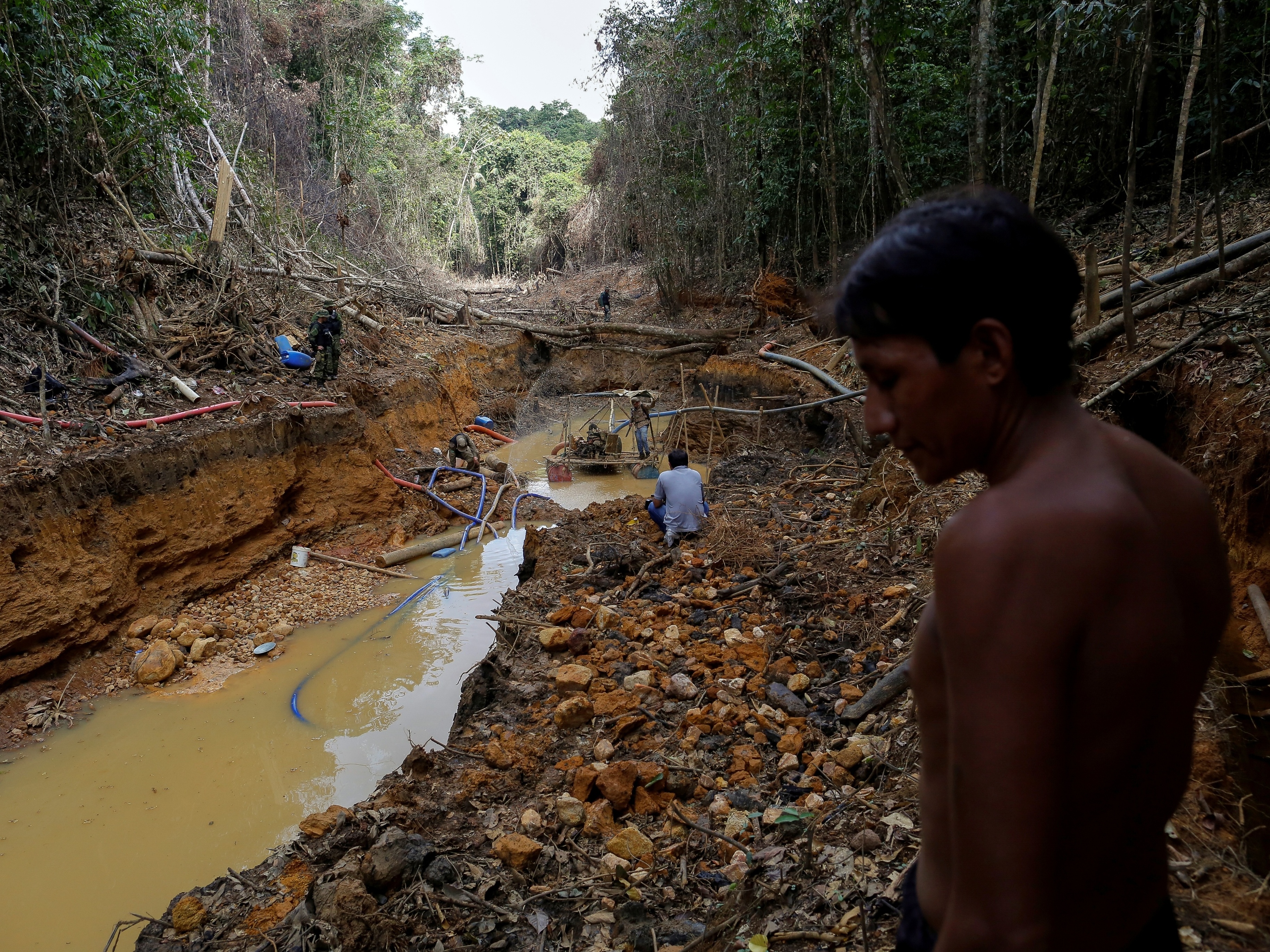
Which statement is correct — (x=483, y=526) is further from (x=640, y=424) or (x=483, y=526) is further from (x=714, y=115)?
(x=714, y=115)

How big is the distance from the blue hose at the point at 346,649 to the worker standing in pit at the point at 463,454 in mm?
2987

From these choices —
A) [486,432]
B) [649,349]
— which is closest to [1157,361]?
[486,432]

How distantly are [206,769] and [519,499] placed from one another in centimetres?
571

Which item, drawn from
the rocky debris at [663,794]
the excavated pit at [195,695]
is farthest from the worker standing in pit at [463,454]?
the rocky debris at [663,794]

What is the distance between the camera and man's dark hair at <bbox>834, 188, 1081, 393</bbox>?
0.74 m

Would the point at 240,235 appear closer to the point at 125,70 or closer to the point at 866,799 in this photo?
the point at 125,70

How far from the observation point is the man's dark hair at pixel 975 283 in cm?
74

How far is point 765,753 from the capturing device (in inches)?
124

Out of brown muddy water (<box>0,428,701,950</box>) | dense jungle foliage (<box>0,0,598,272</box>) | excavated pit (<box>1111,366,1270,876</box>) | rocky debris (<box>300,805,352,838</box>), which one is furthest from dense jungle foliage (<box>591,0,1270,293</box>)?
dense jungle foliage (<box>0,0,598,272</box>)

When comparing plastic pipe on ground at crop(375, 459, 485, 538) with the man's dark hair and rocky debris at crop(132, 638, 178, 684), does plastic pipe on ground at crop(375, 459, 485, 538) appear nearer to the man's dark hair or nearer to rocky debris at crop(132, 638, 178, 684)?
rocky debris at crop(132, 638, 178, 684)

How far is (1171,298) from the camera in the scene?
4852 millimetres

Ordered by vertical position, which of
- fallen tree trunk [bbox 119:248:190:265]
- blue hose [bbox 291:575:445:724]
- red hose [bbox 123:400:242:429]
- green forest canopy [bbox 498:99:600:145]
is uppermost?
green forest canopy [bbox 498:99:600:145]

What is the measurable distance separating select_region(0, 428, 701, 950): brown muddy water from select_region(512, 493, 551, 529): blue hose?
2.63m

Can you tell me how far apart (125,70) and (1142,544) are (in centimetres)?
1094
